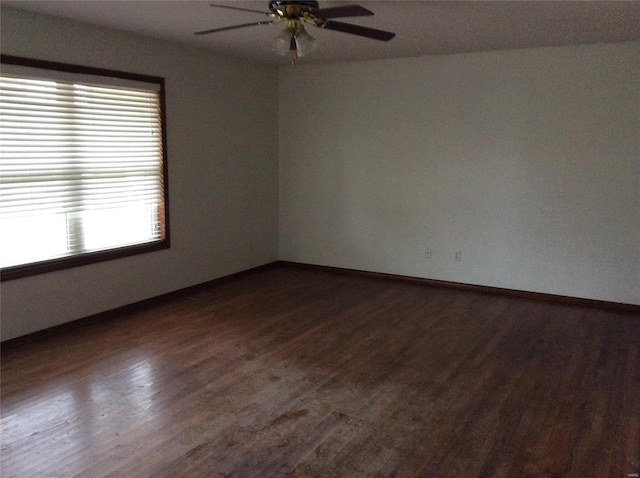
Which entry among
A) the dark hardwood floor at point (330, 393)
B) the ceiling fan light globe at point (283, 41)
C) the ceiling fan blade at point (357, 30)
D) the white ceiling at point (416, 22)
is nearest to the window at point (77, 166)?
the white ceiling at point (416, 22)

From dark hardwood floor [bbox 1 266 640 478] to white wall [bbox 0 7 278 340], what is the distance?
0.28 metres

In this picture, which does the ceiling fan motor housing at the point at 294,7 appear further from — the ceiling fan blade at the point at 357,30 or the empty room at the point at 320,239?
the ceiling fan blade at the point at 357,30

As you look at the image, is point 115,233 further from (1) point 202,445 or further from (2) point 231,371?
(1) point 202,445

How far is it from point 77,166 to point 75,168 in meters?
0.02

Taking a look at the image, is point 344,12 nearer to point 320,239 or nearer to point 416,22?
point 416,22

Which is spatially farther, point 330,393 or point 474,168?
point 474,168

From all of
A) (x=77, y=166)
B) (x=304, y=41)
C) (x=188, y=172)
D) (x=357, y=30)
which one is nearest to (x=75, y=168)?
(x=77, y=166)

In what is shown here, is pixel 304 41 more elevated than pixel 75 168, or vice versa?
pixel 304 41

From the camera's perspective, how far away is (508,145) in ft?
17.4

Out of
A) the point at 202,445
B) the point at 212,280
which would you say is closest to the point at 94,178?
the point at 212,280

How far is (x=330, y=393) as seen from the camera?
3.29 metres

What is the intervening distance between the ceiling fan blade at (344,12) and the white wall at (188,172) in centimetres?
222

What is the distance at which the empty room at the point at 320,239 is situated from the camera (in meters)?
2.87

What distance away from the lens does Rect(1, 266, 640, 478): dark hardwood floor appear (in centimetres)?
258
